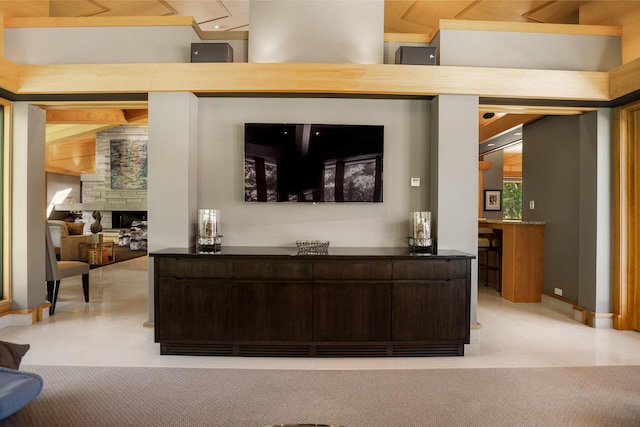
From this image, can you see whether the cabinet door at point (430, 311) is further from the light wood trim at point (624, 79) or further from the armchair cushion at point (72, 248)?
the armchair cushion at point (72, 248)

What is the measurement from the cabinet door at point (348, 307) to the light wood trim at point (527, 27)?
266 centimetres

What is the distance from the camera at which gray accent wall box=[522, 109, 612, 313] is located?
3963mm

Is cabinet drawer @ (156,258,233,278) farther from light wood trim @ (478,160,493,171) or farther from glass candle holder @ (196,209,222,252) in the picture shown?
light wood trim @ (478,160,493,171)

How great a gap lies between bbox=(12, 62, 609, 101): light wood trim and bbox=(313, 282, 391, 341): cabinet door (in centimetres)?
183

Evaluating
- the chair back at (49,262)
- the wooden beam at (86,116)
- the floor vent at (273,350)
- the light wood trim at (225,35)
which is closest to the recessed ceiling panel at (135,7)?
the light wood trim at (225,35)

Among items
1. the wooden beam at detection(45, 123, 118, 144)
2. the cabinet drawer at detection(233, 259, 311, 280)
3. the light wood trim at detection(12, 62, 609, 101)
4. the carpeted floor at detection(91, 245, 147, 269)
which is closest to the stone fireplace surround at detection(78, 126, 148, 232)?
the carpeted floor at detection(91, 245, 147, 269)

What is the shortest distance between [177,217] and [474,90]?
10.2ft

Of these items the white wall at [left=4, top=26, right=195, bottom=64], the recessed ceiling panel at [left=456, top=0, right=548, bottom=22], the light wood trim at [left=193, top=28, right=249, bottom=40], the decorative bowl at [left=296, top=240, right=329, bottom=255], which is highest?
the recessed ceiling panel at [left=456, top=0, right=548, bottom=22]

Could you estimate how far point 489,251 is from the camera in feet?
20.2

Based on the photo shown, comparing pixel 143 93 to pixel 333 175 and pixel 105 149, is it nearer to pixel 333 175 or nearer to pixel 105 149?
pixel 333 175

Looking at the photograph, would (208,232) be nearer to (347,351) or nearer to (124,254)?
(347,351)

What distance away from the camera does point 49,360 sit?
302 cm

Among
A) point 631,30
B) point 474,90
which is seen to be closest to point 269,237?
point 474,90

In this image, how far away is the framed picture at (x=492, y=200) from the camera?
10.6 metres
